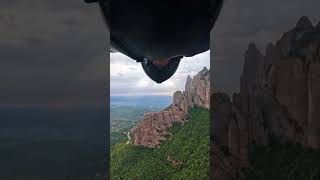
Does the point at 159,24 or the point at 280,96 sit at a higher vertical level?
the point at 159,24

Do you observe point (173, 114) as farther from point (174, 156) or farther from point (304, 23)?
point (304, 23)

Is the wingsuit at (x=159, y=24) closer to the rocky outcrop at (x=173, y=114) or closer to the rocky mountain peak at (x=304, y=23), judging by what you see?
the rocky mountain peak at (x=304, y=23)

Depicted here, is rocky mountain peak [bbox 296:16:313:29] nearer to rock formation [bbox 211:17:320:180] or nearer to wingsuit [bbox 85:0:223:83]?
rock formation [bbox 211:17:320:180]

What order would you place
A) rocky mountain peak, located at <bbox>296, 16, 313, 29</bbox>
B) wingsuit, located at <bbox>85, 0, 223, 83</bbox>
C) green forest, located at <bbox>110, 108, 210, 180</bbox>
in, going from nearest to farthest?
wingsuit, located at <bbox>85, 0, 223, 83</bbox> → rocky mountain peak, located at <bbox>296, 16, 313, 29</bbox> → green forest, located at <bbox>110, 108, 210, 180</bbox>

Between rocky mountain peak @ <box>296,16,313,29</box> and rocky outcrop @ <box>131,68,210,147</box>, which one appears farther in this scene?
rocky outcrop @ <box>131,68,210,147</box>

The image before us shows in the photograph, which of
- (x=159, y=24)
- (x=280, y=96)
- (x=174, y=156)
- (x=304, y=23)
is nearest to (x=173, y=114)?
(x=174, y=156)

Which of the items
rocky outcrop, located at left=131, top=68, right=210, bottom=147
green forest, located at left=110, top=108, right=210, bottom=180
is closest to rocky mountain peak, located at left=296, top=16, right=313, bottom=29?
rocky outcrop, located at left=131, top=68, right=210, bottom=147

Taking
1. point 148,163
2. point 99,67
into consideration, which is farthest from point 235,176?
point 148,163

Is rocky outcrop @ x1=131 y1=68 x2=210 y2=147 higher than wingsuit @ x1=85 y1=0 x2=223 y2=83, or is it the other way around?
wingsuit @ x1=85 y1=0 x2=223 y2=83
